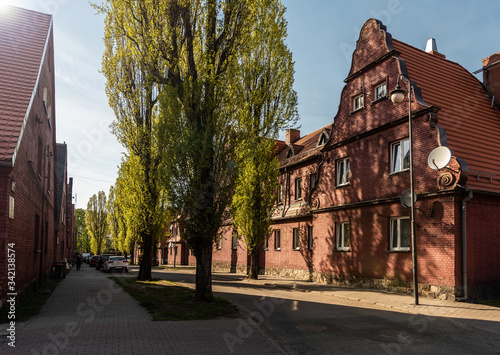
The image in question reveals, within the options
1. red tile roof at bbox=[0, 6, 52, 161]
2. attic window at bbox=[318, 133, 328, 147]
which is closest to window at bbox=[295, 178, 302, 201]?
attic window at bbox=[318, 133, 328, 147]

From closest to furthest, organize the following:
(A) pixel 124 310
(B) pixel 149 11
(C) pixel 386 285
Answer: (A) pixel 124 310 → (B) pixel 149 11 → (C) pixel 386 285

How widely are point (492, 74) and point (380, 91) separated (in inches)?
240

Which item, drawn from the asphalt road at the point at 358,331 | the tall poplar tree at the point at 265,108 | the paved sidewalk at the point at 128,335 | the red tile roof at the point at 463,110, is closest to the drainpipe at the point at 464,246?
the red tile roof at the point at 463,110

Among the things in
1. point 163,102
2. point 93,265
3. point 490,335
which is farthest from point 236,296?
point 93,265

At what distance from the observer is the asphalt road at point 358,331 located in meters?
7.04

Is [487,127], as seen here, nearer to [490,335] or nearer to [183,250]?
[490,335]

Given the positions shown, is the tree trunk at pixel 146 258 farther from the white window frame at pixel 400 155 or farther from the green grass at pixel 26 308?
the white window frame at pixel 400 155

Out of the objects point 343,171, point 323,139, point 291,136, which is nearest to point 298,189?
point 323,139

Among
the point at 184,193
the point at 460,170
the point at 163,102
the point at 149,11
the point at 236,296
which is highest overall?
the point at 149,11

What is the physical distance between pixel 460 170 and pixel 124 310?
1116 centimetres

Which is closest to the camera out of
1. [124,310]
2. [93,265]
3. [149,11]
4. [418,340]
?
[418,340]

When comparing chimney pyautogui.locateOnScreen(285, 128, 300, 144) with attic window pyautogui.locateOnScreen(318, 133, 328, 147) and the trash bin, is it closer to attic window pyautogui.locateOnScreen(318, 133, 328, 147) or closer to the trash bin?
attic window pyautogui.locateOnScreen(318, 133, 328, 147)

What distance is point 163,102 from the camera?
1189 cm

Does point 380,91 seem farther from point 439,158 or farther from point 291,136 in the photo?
point 291,136
